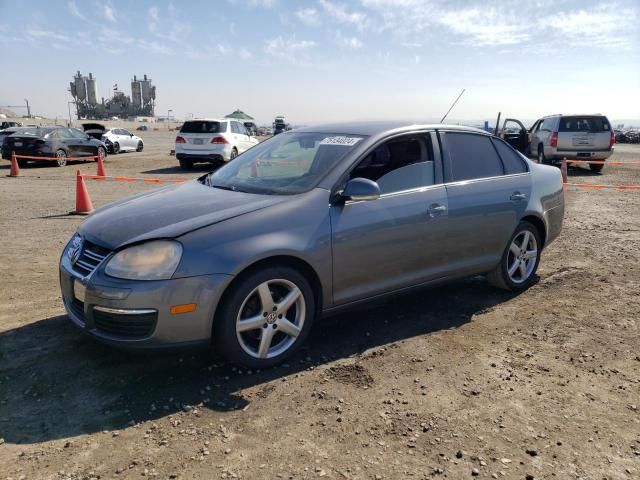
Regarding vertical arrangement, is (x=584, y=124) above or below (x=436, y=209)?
above

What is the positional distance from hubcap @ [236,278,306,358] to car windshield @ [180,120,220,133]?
14508 millimetres

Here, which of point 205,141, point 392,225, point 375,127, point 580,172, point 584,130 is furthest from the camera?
point 580,172

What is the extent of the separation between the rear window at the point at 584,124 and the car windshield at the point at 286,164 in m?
14.6

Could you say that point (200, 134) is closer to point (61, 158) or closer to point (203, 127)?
point (203, 127)

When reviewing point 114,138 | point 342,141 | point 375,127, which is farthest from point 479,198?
point 114,138

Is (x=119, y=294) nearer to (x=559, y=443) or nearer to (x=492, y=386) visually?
(x=492, y=386)

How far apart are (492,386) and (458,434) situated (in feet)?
2.11

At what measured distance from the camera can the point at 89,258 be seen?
3.42m

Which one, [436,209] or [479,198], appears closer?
[436,209]

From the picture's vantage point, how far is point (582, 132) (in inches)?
655

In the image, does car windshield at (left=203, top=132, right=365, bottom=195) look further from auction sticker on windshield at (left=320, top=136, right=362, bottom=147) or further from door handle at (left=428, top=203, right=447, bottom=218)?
door handle at (left=428, top=203, right=447, bottom=218)

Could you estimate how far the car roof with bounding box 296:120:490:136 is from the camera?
4250mm

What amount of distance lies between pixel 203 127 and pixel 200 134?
314mm

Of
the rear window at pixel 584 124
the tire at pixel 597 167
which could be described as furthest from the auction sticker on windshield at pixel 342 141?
the tire at pixel 597 167
